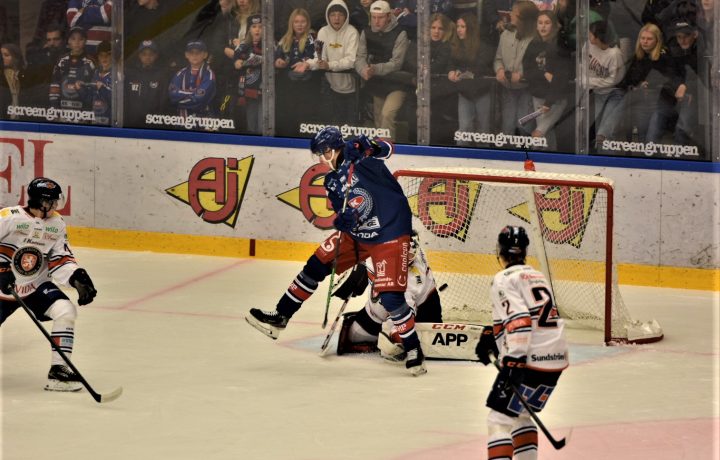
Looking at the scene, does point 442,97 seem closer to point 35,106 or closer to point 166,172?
point 166,172

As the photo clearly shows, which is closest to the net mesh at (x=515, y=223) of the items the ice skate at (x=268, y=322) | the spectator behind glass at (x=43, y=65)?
the ice skate at (x=268, y=322)

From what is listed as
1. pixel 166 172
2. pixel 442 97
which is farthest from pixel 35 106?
pixel 442 97

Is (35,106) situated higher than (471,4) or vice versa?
(471,4)

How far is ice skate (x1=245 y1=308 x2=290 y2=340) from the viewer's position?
30.2 feet

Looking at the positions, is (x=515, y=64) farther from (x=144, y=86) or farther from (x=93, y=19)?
(x=93, y=19)

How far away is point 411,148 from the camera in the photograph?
1187cm

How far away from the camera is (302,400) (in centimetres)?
821

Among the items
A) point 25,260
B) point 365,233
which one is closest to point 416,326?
point 365,233

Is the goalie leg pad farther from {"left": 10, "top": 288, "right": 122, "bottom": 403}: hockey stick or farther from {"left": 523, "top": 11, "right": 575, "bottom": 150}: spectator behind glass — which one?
{"left": 523, "top": 11, "right": 575, "bottom": 150}: spectator behind glass

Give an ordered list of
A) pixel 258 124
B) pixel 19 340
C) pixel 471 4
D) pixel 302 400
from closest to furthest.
A: 1. pixel 302 400
2. pixel 19 340
3. pixel 471 4
4. pixel 258 124

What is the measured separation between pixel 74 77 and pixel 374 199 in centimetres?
476

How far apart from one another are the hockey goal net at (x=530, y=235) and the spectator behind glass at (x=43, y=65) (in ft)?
12.4

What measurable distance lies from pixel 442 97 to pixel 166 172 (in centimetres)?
232

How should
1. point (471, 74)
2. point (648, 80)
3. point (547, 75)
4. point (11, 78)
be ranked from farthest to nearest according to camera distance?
point (11, 78) < point (471, 74) < point (547, 75) < point (648, 80)
